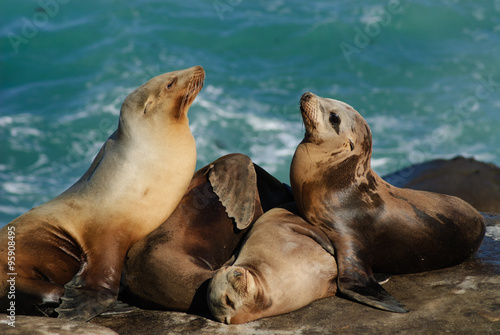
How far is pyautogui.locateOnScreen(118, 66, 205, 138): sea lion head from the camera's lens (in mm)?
5703

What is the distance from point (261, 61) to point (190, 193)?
12953 millimetres

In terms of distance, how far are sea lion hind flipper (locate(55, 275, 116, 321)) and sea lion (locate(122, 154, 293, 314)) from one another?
11.4 inches

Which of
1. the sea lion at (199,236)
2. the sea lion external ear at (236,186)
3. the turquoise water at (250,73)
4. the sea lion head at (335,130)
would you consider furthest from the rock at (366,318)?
the turquoise water at (250,73)

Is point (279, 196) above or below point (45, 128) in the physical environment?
below

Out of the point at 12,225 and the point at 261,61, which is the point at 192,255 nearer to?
the point at 12,225

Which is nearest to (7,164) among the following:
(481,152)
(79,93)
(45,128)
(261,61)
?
(45,128)

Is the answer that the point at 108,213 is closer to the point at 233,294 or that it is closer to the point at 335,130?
the point at 233,294

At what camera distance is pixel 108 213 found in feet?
17.6

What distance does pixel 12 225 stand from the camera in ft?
17.8

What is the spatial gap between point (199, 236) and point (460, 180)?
4952mm

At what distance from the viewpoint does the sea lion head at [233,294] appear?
4.51 metres

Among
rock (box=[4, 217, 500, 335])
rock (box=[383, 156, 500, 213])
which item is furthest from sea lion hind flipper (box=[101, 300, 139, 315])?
rock (box=[383, 156, 500, 213])

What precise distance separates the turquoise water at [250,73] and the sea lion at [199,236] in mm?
8081

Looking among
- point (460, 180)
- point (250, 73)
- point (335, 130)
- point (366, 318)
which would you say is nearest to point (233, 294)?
point (366, 318)
